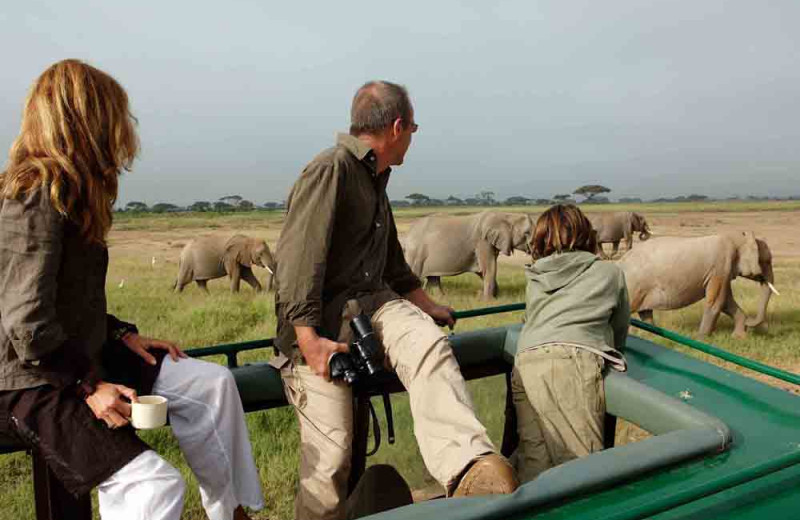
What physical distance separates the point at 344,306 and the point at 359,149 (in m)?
0.63

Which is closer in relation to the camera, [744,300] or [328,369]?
[328,369]

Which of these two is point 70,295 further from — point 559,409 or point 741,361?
point 741,361

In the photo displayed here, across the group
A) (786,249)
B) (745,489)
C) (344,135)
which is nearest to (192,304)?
(344,135)

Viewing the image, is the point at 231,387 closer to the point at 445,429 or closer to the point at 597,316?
the point at 445,429

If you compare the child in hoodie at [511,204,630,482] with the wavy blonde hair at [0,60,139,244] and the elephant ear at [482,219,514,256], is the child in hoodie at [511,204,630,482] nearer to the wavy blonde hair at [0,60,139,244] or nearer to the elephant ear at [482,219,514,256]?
the wavy blonde hair at [0,60,139,244]

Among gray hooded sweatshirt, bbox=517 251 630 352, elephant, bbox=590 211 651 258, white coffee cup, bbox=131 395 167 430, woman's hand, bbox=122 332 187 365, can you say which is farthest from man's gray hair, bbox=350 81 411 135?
elephant, bbox=590 211 651 258

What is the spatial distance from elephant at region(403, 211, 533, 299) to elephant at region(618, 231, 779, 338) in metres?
4.82

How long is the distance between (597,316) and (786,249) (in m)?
31.3

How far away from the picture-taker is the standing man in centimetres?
Answer: 256

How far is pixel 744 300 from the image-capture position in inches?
543

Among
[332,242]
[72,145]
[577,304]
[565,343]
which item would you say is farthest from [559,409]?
[72,145]

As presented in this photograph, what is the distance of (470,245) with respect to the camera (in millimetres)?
15414

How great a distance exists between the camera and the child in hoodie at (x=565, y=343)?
2895 millimetres

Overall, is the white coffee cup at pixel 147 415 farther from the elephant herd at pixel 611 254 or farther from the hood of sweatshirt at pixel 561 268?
the elephant herd at pixel 611 254
